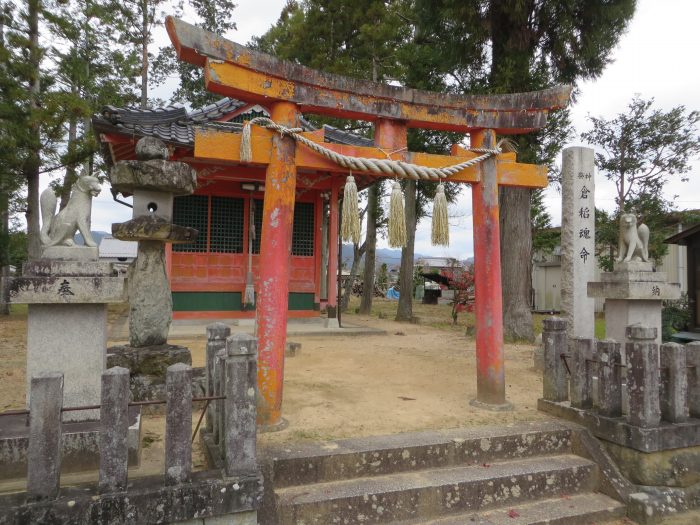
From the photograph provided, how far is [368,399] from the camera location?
5.37 m

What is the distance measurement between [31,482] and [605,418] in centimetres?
441

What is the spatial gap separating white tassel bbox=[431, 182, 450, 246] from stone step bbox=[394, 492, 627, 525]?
8.75ft

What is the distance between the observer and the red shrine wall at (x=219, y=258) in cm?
1120

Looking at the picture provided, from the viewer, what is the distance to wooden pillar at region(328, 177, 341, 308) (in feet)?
39.2

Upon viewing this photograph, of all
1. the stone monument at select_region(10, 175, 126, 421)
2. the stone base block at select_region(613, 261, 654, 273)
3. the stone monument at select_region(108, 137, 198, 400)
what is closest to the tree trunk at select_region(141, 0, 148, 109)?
the stone monument at select_region(108, 137, 198, 400)

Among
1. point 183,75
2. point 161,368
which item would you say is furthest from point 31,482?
point 183,75

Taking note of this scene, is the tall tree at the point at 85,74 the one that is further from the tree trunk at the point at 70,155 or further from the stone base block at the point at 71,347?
the stone base block at the point at 71,347

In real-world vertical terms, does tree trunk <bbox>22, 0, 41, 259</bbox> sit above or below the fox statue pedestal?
above

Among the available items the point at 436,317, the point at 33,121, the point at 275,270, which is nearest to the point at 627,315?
the point at 275,270

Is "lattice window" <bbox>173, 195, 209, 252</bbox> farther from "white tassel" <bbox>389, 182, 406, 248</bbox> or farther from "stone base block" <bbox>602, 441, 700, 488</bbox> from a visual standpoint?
"stone base block" <bbox>602, 441, 700, 488</bbox>

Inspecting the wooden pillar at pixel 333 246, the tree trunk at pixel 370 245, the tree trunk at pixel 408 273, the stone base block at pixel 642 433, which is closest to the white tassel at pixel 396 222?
the stone base block at pixel 642 433

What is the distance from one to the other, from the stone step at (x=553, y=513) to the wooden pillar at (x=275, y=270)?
1.58 metres

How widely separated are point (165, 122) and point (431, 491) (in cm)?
911

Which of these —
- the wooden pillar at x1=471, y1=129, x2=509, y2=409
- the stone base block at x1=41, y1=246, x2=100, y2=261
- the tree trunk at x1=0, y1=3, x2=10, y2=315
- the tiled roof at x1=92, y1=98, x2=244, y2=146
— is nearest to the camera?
the stone base block at x1=41, y1=246, x2=100, y2=261
